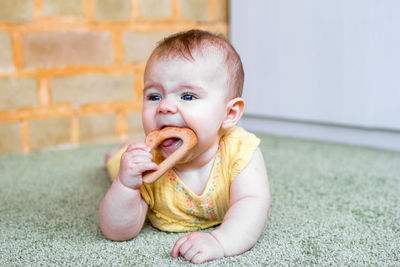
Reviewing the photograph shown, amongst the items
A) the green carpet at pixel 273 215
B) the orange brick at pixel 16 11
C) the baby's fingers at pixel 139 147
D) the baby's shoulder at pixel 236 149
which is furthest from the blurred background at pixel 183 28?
the baby's fingers at pixel 139 147

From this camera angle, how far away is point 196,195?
799 mm

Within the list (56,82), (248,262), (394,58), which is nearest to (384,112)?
(394,58)

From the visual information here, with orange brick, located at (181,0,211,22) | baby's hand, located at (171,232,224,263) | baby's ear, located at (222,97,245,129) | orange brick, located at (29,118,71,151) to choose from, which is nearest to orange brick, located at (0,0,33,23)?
orange brick, located at (29,118,71,151)

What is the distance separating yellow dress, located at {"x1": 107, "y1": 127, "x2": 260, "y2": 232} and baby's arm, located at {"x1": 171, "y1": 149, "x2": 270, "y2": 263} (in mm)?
22

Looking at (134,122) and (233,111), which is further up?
(233,111)

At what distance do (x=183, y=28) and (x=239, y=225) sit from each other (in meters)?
1.20

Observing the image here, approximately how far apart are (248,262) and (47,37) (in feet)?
3.76

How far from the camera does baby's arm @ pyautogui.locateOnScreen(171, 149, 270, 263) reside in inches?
26.5

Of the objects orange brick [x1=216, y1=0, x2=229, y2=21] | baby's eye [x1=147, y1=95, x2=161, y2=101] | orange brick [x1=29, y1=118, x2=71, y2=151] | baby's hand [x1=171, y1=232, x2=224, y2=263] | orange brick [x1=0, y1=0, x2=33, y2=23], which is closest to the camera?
baby's hand [x1=171, y1=232, x2=224, y2=263]

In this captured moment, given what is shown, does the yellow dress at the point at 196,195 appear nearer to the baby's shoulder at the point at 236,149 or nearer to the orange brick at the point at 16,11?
the baby's shoulder at the point at 236,149

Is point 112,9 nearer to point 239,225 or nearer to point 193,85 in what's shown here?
point 193,85

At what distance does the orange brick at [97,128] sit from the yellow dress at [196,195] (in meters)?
0.86

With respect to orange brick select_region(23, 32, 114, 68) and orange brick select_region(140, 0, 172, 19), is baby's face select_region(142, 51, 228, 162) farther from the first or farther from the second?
orange brick select_region(140, 0, 172, 19)

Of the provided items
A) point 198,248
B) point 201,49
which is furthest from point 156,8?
point 198,248
